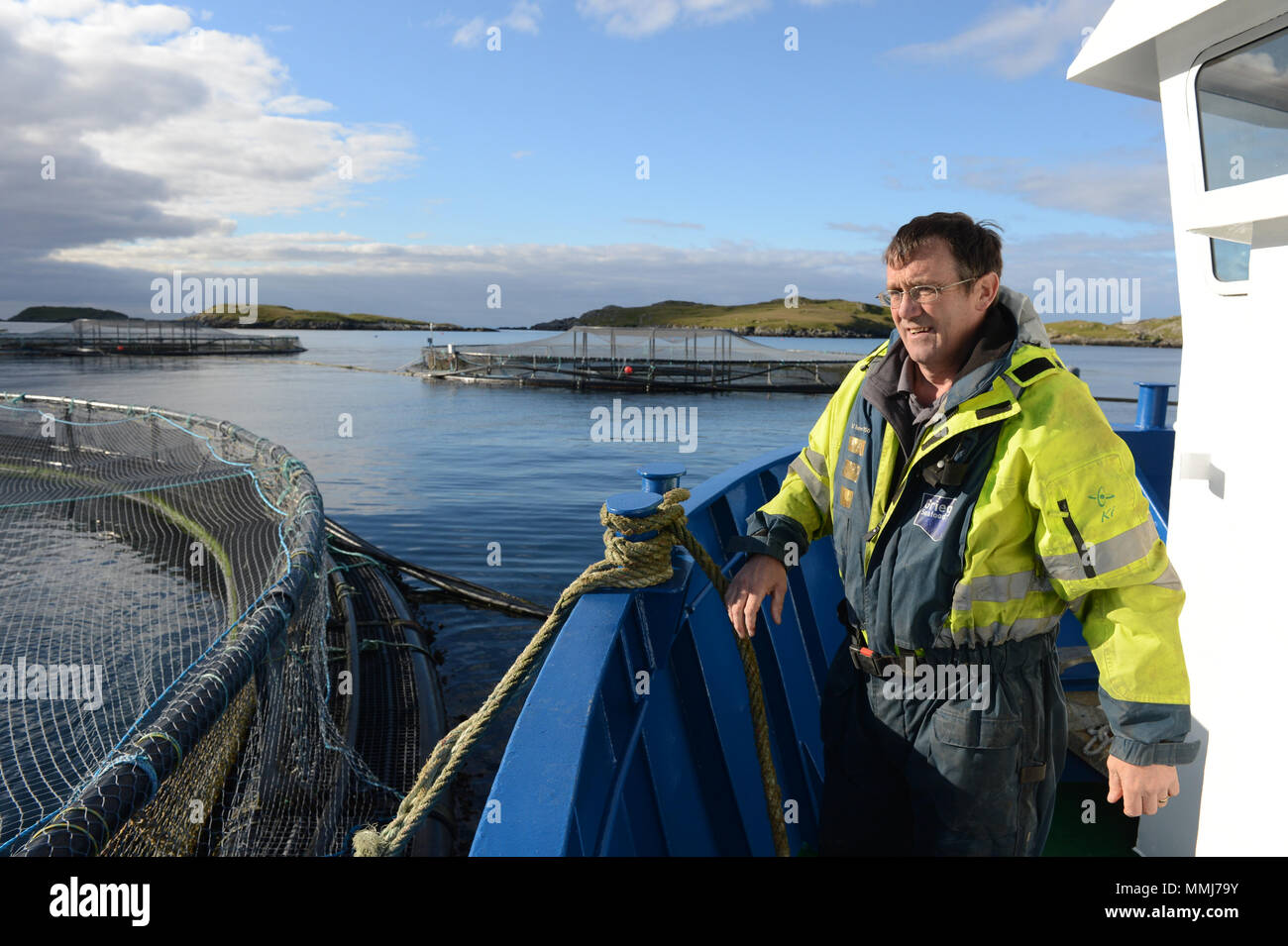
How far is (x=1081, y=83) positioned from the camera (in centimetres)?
378

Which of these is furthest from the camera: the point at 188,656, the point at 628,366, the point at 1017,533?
the point at 628,366

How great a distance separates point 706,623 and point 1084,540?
5.15 feet

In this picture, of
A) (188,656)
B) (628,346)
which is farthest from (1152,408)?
(628,346)

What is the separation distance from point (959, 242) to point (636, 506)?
3.88 ft

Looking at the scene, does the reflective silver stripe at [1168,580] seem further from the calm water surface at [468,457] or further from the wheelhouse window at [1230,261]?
the calm water surface at [468,457]

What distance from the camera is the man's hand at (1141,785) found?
1.97 m

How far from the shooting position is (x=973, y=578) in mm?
2135

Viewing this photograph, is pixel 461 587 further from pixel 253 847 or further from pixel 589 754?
pixel 589 754

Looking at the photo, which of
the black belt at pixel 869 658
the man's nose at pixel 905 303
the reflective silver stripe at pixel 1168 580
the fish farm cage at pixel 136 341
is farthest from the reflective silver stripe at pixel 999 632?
the fish farm cage at pixel 136 341

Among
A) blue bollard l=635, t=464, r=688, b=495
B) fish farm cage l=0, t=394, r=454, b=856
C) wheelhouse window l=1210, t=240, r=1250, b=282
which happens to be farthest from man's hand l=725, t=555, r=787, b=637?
wheelhouse window l=1210, t=240, r=1250, b=282

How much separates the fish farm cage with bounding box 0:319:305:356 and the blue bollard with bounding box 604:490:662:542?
9796 centimetres

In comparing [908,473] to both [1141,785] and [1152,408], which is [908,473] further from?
[1152,408]

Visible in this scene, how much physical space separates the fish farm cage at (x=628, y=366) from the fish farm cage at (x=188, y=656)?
148 feet
